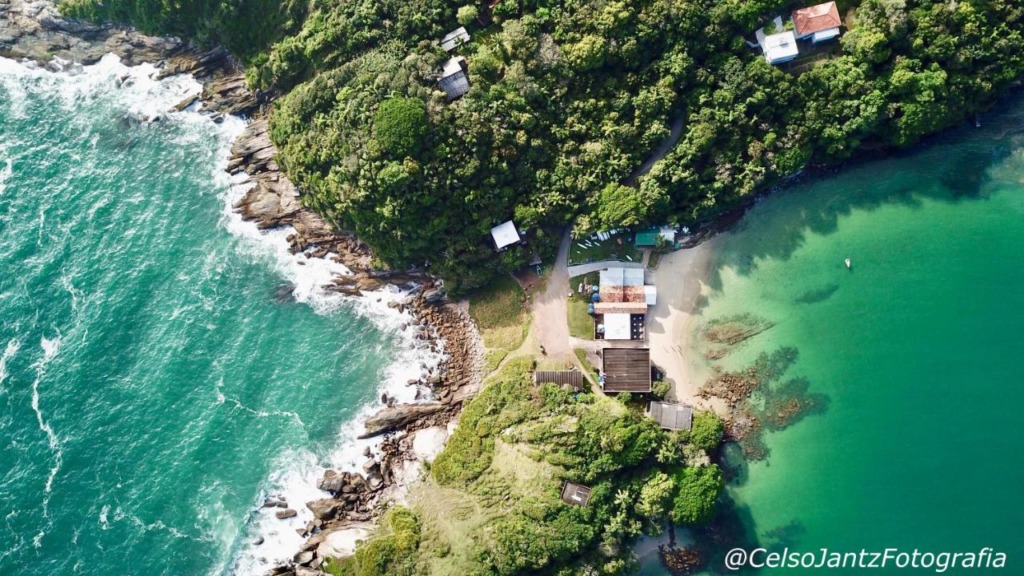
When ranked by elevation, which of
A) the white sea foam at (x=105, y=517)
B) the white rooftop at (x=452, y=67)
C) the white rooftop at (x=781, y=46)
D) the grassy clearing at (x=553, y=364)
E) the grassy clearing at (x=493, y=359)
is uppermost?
the white rooftop at (x=452, y=67)

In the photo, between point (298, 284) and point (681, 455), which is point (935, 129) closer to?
point (681, 455)

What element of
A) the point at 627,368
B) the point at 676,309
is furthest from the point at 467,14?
the point at 627,368

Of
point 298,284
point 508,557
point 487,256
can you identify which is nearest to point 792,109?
point 487,256

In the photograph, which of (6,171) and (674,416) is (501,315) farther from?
(6,171)

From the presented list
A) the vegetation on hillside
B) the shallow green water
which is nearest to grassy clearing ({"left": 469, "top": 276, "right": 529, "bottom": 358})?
the vegetation on hillside

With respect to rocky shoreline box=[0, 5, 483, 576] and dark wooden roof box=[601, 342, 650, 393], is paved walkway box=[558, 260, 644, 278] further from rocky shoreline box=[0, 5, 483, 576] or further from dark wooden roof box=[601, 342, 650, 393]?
rocky shoreline box=[0, 5, 483, 576]

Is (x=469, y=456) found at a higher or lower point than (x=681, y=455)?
A: higher

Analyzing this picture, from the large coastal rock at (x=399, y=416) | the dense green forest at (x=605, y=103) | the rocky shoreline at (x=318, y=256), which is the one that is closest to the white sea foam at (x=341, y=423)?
the rocky shoreline at (x=318, y=256)

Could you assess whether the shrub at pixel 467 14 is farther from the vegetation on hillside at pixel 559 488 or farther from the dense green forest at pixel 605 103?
the vegetation on hillside at pixel 559 488
